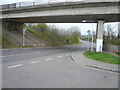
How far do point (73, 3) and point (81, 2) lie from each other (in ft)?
4.26

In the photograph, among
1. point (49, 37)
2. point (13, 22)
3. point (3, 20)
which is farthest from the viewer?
point (49, 37)

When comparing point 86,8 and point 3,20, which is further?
point 3,20

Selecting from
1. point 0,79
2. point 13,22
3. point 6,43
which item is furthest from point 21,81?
point 13,22

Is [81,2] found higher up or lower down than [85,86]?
higher up

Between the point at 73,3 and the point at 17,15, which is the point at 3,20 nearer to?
the point at 17,15

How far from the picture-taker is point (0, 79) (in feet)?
18.9

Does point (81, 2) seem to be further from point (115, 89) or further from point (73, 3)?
point (115, 89)

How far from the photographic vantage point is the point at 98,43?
71.9 feet

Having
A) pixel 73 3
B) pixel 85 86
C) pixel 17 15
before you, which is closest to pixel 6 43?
pixel 17 15

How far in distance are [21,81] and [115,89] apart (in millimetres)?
4007

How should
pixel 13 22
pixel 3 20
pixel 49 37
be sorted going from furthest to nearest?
pixel 49 37 < pixel 13 22 < pixel 3 20

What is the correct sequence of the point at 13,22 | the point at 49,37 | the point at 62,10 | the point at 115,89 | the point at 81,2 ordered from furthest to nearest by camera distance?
the point at 49,37
the point at 13,22
the point at 62,10
the point at 81,2
the point at 115,89

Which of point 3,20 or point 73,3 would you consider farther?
point 3,20

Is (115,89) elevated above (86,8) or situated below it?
below
